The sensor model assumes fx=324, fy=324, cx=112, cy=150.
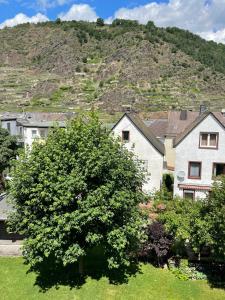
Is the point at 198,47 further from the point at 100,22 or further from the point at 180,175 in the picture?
the point at 180,175

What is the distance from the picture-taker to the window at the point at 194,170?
3083 centimetres

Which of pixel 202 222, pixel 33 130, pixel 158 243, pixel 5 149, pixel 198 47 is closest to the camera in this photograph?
pixel 202 222

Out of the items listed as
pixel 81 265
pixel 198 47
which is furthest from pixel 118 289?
pixel 198 47

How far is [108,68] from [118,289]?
132m

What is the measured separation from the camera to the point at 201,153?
3036 centimetres

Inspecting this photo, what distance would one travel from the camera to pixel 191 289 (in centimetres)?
1972

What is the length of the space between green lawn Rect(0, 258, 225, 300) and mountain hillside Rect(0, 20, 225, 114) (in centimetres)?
8346

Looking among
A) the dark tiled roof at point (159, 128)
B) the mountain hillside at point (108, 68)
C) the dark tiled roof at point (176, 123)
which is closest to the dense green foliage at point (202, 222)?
the dark tiled roof at point (176, 123)

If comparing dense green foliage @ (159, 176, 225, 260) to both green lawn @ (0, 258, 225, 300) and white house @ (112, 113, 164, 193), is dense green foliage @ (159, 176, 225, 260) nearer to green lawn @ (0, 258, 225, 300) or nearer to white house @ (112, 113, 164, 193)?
green lawn @ (0, 258, 225, 300)

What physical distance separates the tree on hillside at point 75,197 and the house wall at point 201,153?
12179 mm

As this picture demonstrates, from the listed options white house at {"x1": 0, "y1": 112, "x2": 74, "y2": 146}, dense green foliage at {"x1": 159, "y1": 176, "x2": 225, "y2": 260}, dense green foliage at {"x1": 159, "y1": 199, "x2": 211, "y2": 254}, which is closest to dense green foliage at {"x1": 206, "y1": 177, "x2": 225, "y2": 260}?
dense green foliage at {"x1": 159, "y1": 176, "x2": 225, "y2": 260}

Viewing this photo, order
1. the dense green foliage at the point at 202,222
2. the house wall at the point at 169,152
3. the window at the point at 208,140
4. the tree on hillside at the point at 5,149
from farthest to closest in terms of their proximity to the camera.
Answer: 1. the house wall at the point at 169,152
2. the tree on hillside at the point at 5,149
3. the window at the point at 208,140
4. the dense green foliage at the point at 202,222

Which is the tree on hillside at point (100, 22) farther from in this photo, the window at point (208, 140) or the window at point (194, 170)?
the window at point (194, 170)

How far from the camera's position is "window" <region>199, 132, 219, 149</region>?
30.0 meters
